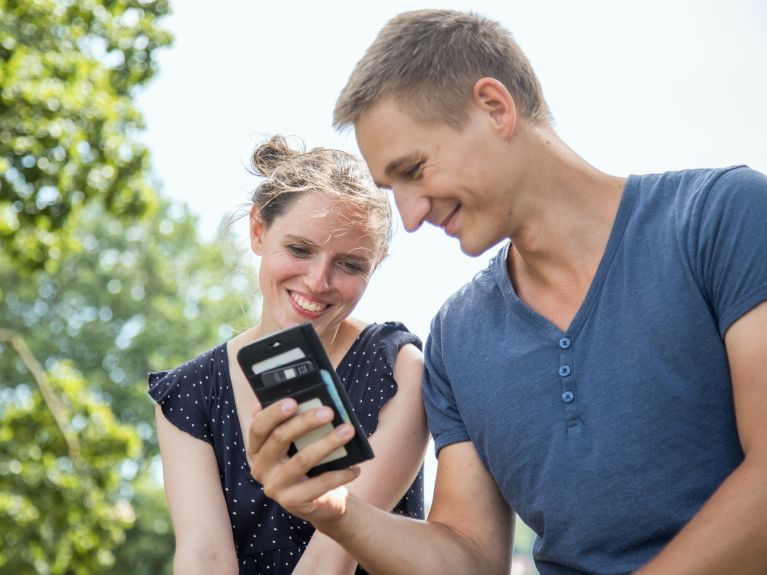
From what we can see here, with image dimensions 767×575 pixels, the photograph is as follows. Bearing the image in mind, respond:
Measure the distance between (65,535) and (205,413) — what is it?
24.4 ft

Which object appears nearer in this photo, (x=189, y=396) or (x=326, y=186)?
(x=326, y=186)

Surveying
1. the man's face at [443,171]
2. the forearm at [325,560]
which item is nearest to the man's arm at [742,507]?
the man's face at [443,171]

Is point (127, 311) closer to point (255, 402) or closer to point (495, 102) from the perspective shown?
point (255, 402)

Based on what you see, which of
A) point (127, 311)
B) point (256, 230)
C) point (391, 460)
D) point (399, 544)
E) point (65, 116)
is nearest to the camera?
point (399, 544)

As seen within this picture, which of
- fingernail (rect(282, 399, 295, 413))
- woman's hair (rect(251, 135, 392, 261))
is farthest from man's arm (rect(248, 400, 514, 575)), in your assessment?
woman's hair (rect(251, 135, 392, 261))

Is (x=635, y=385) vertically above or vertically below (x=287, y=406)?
below

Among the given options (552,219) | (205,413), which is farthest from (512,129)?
(205,413)

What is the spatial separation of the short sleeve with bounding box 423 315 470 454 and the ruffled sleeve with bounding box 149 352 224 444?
0.77 meters

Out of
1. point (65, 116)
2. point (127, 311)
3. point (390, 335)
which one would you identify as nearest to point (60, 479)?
point (65, 116)

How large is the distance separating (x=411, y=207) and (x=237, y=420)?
3.62ft

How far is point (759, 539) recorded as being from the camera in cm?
221

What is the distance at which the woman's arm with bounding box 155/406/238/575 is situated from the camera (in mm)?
3109

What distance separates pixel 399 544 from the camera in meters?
2.62

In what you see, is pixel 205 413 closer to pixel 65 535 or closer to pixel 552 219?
pixel 552 219
